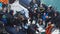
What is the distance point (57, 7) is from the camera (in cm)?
197

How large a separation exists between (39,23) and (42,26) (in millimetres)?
36

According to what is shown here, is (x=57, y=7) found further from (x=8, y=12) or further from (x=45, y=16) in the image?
(x=8, y=12)

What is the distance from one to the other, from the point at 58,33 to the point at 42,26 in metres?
0.15

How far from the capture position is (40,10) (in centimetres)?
199

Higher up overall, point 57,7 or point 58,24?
point 57,7

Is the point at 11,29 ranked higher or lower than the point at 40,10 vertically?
lower

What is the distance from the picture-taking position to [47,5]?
77.5 inches

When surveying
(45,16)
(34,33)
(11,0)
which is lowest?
(34,33)

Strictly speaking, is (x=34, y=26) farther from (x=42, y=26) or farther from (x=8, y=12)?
(x=8, y=12)

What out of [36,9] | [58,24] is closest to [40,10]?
[36,9]

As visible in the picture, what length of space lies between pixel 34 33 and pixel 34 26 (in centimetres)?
6

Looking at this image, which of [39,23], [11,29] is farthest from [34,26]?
[11,29]

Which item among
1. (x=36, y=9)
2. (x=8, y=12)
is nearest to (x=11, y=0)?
(x=8, y=12)

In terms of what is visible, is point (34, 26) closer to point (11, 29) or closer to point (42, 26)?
point (42, 26)
